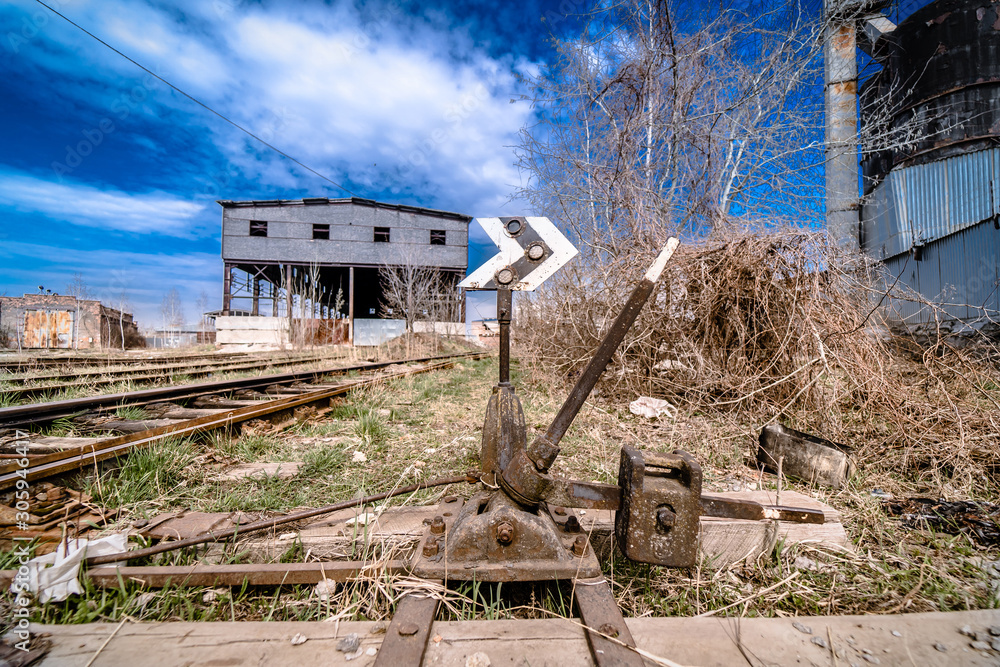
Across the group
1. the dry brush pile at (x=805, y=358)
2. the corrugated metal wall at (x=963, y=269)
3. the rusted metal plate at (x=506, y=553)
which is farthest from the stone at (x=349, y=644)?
the corrugated metal wall at (x=963, y=269)

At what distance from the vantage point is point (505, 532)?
1.32m

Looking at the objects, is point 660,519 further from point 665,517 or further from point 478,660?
point 478,660

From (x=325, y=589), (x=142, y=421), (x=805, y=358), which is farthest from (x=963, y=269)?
(x=142, y=421)

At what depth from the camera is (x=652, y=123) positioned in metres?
6.82

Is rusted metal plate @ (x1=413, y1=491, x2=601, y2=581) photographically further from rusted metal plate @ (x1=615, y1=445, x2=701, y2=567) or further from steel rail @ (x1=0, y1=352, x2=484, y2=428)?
steel rail @ (x1=0, y1=352, x2=484, y2=428)

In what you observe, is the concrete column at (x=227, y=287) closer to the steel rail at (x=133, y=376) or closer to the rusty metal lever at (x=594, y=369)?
the steel rail at (x=133, y=376)

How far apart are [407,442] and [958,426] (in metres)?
4.22

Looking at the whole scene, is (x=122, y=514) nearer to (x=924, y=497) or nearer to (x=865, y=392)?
(x=924, y=497)

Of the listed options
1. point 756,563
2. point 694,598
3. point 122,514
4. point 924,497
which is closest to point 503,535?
point 694,598

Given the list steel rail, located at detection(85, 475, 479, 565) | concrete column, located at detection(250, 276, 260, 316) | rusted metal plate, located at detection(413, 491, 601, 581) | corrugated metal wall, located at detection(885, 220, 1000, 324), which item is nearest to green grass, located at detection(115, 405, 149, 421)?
steel rail, located at detection(85, 475, 479, 565)

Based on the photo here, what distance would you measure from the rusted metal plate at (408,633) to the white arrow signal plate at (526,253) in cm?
151

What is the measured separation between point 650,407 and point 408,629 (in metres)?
3.73

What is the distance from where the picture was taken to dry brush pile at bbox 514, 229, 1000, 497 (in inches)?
116

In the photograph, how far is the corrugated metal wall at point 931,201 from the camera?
10.6 meters
